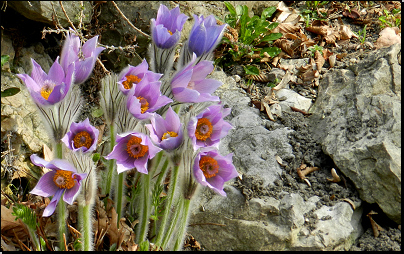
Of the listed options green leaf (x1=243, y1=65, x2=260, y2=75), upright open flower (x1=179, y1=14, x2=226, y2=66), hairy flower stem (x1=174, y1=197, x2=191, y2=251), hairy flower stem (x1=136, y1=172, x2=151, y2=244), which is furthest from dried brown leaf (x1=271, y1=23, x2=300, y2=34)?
hairy flower stem (x1=174, y1=197, x2=191, y2=251)

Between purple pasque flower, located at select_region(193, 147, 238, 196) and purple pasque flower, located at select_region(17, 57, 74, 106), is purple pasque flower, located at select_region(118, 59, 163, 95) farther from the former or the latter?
purple pasque flower, located at select_region(193, 147, 238, 196)

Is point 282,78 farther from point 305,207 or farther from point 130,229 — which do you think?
point 130,229

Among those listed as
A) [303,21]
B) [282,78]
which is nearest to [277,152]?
[282,78]

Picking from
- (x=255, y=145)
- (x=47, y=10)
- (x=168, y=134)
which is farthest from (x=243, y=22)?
(x=168, y=134)

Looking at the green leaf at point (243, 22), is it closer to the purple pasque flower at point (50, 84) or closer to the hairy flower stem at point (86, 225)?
the purple pasque flower at point (50, 84)

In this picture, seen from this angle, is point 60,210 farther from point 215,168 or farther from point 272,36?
point 272,36

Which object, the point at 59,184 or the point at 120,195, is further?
the point at 120,195

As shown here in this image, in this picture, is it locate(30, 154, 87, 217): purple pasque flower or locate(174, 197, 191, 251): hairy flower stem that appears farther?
locate(174, 197, 191, 251): hairy flower stem
